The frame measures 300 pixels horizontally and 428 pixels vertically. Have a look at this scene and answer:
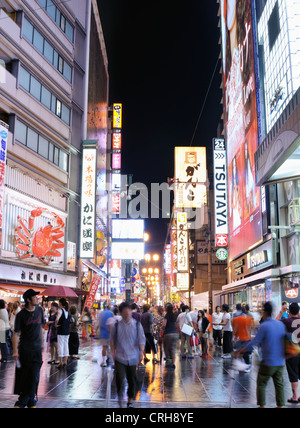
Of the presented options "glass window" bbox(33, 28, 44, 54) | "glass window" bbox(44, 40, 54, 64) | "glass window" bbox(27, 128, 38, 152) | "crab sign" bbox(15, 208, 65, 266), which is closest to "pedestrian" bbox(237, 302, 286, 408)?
"crab sign" bbox(15, 208, 65, 266)

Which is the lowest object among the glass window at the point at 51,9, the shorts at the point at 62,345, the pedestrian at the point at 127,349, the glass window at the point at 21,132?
the shorts at the point at 62,345

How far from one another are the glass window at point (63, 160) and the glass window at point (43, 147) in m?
2.13

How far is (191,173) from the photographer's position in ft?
162

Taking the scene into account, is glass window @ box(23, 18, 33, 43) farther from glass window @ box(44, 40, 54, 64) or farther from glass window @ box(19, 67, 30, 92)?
glass window @ box(19, 67, 30, 92)

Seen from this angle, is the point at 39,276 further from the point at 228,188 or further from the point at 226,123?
the point at 226,123

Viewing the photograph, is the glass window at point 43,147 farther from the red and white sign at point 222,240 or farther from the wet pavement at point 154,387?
the wet pavement at point 154,387

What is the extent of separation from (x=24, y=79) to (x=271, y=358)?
25.5 m

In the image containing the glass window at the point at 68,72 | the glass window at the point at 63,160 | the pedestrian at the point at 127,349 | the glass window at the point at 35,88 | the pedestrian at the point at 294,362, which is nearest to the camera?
the pedestrian at the point at 127,349

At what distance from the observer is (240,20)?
3055 cm

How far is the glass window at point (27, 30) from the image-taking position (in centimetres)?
2844

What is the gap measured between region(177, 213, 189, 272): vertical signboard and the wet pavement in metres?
39.7

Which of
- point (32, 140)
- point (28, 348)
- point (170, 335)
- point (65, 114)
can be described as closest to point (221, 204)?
point (65, 114)

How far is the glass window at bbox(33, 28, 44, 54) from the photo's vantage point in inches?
1172

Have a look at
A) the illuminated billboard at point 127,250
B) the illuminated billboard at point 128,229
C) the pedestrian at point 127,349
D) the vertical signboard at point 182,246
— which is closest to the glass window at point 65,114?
the illuminated billboard at point 128,229
